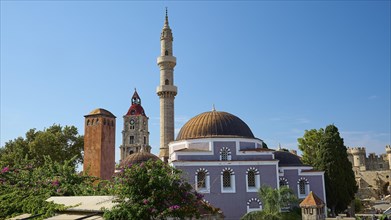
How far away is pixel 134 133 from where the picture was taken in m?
52.0

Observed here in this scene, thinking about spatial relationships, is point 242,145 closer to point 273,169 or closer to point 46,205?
point 273,169

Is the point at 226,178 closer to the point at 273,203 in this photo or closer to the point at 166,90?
the point at 273,203

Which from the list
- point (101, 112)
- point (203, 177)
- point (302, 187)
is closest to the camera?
point (203, 177)

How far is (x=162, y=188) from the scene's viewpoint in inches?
428

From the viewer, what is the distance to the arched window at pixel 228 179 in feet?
76.6

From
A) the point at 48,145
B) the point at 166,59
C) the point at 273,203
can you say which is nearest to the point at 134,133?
the point at 166,59

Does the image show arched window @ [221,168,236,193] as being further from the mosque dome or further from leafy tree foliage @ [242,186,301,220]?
the mosque dome

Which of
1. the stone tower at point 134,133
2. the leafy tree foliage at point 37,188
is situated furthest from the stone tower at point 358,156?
the leafy tree foliage at point 37,188

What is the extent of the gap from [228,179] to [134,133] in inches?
1190

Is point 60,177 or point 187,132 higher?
point 187,132

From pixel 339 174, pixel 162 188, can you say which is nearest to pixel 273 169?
pixel 339 174

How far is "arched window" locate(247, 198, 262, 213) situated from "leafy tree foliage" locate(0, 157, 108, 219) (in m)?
9.22

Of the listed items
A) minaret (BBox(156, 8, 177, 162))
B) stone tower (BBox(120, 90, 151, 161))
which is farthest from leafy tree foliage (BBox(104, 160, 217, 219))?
stone tower (BBox(120, 90, 151, 161))

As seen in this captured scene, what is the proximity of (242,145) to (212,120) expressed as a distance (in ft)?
8.64
